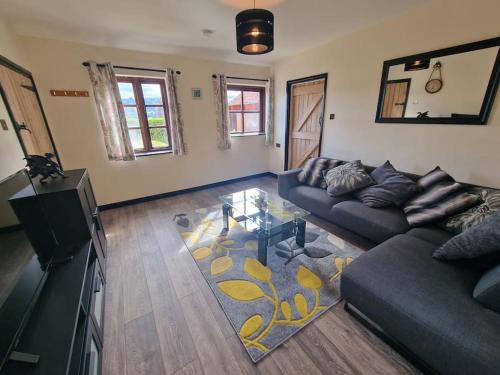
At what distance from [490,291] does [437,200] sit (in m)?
1.14

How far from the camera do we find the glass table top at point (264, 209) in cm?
222

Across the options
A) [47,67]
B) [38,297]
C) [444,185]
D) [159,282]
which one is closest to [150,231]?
[159,282]

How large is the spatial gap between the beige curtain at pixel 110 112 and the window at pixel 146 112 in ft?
0.55

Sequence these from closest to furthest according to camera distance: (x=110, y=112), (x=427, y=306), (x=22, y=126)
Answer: (x=427, y=306) < (x=22, y=126) < (x=110, y=112)

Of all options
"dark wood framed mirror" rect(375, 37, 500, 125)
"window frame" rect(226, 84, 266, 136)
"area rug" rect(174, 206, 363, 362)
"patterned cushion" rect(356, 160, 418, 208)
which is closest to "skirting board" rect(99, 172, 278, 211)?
"window frame" rect(226, 84, 266, 136)

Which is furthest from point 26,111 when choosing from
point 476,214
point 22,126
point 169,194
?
point 476,214

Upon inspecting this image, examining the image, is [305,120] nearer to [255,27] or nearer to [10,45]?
[255,27]

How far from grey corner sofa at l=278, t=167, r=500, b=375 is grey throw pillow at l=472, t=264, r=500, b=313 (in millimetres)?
35

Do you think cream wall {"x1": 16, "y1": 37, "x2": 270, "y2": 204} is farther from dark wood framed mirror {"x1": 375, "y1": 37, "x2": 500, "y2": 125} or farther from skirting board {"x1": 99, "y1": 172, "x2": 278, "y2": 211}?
dark wood framed mirror {"x1": 375, "y1": 37, "x2": 500, "y2": 125}

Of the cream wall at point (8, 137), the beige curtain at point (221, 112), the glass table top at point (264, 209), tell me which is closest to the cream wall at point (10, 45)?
the cream wall at point (8, 137)

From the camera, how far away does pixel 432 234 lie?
1.85m

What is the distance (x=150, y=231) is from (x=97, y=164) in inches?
57.3

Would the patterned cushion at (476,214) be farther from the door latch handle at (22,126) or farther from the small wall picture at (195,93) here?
the door latch handle at (22,126)

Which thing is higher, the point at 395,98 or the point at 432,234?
the point at 395,98
